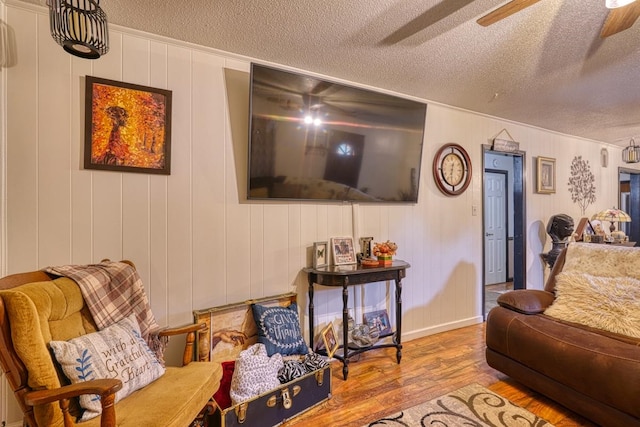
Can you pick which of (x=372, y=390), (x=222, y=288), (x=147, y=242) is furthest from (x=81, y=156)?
(x=372, y=390)

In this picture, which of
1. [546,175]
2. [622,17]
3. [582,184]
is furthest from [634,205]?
[622,17]

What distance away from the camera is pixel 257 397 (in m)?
1.75

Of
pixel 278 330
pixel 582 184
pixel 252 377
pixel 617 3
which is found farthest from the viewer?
pixel 582 184

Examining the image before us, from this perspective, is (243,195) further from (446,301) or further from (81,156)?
(446,301)

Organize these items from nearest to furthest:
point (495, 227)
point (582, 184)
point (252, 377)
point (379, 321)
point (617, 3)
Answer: point (617, 3) → point (252, 377) → point (379, 321) → point (582, 184) → point (495, 227)

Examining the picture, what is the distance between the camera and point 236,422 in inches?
65.9

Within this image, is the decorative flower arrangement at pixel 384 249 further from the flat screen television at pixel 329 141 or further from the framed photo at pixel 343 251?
the flat screen television at pixel 329 141

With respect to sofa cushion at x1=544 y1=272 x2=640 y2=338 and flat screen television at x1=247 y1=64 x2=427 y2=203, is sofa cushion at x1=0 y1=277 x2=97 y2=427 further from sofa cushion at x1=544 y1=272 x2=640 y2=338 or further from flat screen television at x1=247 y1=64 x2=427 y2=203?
sofa cushion at x1=544 y1=272 x2=640 y2=338

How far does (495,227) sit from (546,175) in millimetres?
1364

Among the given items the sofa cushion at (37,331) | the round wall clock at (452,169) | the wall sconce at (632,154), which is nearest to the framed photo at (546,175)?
the wall sconce at (632,154)

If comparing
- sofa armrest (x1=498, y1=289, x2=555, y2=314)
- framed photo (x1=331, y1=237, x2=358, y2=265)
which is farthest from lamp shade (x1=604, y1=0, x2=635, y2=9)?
framed photo (x1=331, y1=237, x2=358, y2=265)

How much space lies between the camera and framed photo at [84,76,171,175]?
6.24ft

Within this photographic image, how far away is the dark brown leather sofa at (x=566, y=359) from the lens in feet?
5.42

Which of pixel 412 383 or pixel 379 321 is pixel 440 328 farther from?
pixel 412 383
